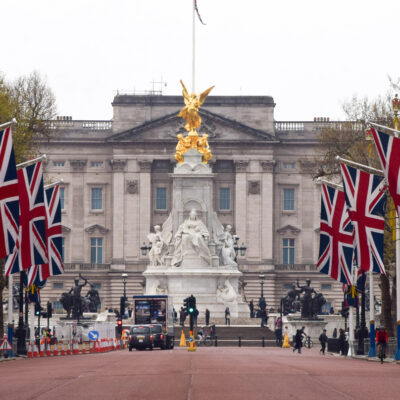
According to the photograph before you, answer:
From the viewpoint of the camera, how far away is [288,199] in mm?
143750

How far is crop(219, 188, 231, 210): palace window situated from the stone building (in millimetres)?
106

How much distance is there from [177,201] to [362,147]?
25805 millimetres

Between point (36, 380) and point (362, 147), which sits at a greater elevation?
point (362, 147)

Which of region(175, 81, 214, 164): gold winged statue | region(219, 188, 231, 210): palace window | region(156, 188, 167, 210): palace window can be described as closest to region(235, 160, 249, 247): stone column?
region(219, 188, 231, 210): palace window

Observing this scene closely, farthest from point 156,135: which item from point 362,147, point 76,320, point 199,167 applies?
point 362,147

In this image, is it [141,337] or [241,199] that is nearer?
[141,337]

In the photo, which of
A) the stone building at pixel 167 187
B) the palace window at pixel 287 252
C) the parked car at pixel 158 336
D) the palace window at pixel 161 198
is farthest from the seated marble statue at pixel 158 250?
the palace window at pixel 287 252

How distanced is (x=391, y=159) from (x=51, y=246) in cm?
1677

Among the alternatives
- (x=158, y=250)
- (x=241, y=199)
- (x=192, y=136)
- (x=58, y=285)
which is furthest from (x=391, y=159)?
(x=58, y=285)

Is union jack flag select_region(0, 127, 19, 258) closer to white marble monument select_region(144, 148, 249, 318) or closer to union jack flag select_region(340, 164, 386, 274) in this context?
union jack flag select_region(340, 164, 386, 274)

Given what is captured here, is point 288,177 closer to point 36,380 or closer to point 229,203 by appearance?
point 229,203

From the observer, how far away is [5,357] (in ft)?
167

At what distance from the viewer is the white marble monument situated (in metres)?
90.8

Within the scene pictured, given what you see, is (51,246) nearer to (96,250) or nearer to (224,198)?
(224,198)
